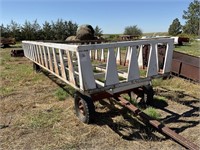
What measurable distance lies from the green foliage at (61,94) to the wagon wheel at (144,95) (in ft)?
4.88

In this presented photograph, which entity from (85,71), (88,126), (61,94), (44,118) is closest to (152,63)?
(85,71)

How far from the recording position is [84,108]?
3076 mm

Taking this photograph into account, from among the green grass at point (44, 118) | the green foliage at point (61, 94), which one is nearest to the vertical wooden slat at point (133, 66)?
the green grass at point (44, 118)

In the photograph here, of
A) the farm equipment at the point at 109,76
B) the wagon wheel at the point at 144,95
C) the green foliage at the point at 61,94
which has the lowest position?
the green foliage at the point at 61,94

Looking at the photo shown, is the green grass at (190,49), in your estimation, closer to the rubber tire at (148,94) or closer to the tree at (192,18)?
the rubber tire at (148,94)

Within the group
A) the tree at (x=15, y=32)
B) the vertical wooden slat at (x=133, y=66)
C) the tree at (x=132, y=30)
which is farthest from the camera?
the tree at (x=132, y=30)

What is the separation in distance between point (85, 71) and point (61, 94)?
214 cm

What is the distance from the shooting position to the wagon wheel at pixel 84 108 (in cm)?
302

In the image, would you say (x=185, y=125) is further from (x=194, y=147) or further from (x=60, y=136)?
(x=60, y=136)

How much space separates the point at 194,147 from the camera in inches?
88.6

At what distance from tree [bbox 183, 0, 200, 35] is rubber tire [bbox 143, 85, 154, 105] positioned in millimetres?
56422

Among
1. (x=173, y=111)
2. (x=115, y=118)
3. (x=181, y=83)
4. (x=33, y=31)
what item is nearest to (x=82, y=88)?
(x=115, y=118)

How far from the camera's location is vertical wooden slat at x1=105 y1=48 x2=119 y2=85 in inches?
110

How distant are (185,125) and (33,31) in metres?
26.0
